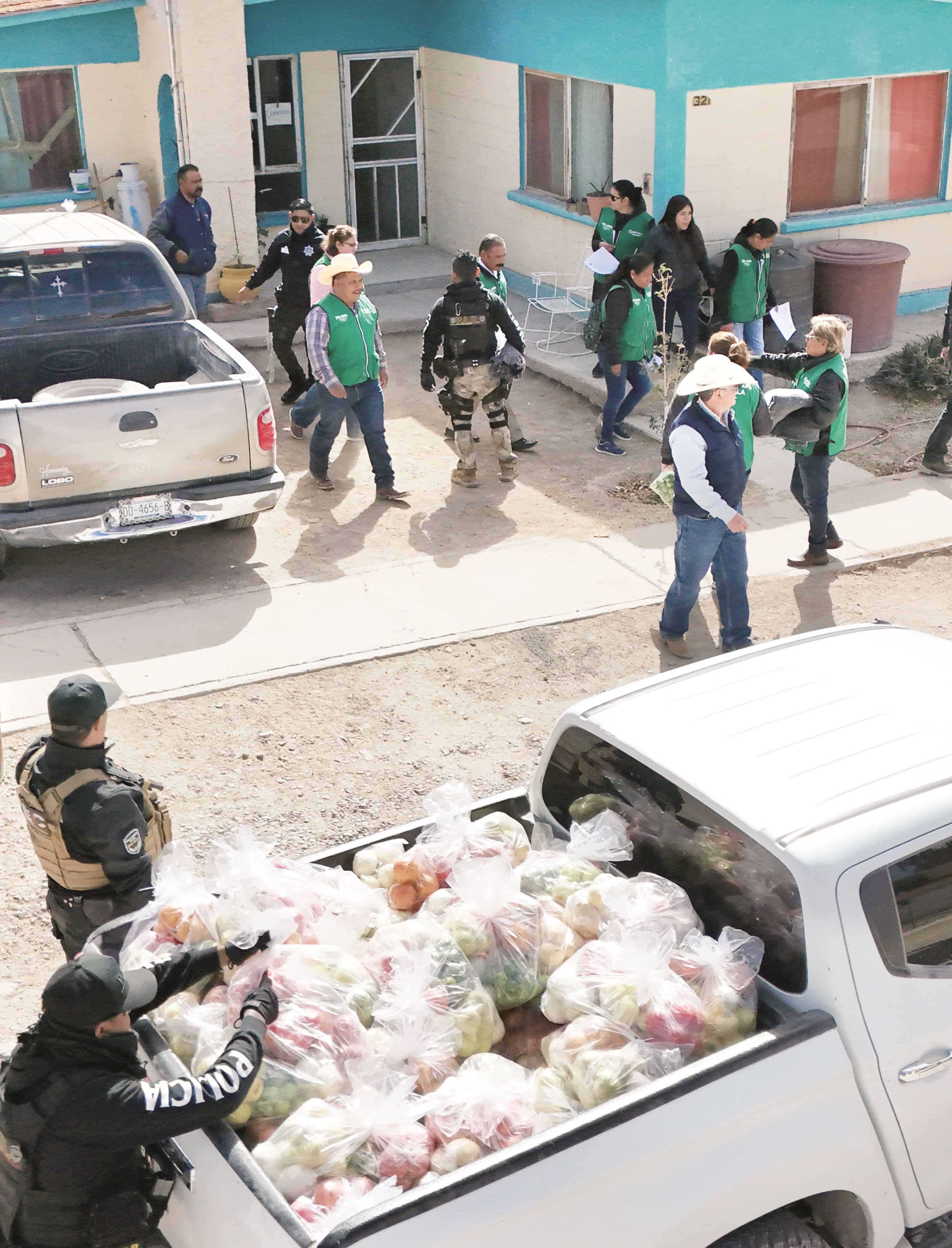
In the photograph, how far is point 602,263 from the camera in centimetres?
1183

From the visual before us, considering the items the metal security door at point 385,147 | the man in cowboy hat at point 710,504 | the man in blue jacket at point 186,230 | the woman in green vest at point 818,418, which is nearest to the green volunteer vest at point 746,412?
the man in cowboy hat at point 710,504

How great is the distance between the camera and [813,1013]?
3494 mm

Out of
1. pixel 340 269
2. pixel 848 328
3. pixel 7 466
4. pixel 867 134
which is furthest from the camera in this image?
pixel 867 134

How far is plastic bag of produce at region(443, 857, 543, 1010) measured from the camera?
3824 millimetres

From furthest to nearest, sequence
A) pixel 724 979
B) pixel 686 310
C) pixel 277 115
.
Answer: pixel 277 115 → pixel 686 310 → pixel 724 979

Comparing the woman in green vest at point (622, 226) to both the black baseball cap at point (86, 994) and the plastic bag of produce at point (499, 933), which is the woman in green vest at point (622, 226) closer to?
the plastic bag of produce at point (499, 933)

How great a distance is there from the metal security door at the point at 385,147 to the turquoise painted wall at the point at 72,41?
258cm

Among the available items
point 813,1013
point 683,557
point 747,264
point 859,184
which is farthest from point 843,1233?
point 859,184

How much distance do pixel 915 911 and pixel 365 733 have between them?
151 inches

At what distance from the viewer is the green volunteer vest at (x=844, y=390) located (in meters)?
8.45

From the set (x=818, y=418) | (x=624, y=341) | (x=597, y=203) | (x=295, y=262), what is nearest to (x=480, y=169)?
(x=597, y=203)

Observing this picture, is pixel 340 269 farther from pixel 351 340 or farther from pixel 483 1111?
pixel 483 1111

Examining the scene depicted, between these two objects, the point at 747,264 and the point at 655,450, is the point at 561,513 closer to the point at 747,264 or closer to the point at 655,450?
the point at 655,450

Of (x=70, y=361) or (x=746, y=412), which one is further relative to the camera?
(x=70, y=361)
